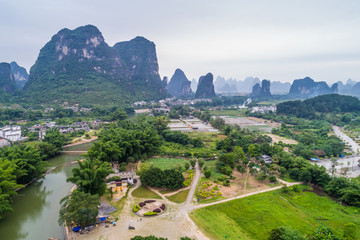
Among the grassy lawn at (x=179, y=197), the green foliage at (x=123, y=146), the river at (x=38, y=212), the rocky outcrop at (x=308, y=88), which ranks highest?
the rocky outcrop at (x=308, y=88)

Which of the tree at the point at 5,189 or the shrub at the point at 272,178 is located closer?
the tree at the point at 5,189

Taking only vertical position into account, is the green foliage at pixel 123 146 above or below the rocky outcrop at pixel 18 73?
below

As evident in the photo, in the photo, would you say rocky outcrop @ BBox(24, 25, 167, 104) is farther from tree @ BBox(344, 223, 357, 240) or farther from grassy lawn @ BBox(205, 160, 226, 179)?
tree @ BBox(344, 223, 357, 240)

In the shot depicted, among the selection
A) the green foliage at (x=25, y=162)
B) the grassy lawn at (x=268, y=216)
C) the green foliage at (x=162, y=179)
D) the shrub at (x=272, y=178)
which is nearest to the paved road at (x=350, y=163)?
the shrub at (x=272, y=178)

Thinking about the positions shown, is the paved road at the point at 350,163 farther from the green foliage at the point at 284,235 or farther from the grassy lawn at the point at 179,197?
the grassy lawn at the point at 179,197

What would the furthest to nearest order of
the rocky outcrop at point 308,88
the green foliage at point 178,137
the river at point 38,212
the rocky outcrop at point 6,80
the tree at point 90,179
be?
1. the rocky outcrop at point 308,88
2. the rocky outcrop at point 6,80
3. the green foliage at point 178,137
4. the tree at point 90,179
5. the river at point 38,212

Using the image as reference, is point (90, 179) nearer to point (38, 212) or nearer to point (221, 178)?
point (38, 212)

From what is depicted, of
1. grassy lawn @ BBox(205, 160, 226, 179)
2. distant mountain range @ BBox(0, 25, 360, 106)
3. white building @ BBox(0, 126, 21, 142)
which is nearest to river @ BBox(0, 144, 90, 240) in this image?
grassy lawn @ BBox(205, 160, 226, 179)

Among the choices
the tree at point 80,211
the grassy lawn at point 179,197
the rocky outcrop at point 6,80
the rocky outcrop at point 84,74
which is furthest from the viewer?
the rocky outcrop at point 6,80
